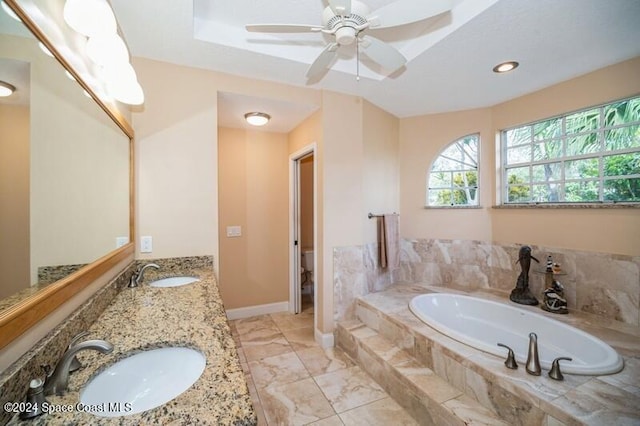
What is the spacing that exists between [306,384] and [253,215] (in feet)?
6.50

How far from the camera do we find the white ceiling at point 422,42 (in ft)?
5.05

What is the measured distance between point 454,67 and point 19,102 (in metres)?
2.51

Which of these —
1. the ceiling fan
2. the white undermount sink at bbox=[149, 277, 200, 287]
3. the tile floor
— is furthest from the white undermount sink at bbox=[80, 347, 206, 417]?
the ceiling fan

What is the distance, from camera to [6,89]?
657 mm

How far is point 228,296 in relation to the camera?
321cm

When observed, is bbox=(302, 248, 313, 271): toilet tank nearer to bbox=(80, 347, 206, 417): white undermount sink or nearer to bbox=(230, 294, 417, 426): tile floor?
bbox=(230, 294, 417, 426): tile floor

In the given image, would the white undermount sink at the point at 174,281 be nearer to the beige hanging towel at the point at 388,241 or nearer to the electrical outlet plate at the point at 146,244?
the electrical outlet plate at the point at 146,244

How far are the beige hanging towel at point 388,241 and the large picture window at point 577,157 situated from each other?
1272mm

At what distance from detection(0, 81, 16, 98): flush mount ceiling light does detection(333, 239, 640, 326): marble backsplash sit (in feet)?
7.44

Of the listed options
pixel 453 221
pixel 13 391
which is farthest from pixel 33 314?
pixel 453 221

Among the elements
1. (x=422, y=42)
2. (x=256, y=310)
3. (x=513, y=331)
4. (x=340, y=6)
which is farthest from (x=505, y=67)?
(x=256, y=310)

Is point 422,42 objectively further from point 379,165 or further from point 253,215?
point 253,215

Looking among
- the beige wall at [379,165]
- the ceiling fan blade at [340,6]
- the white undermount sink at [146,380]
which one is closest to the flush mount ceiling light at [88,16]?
the ceiling fan blade at [340,6]

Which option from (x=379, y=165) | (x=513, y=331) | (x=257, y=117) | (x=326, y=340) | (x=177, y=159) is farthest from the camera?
(x=379, y=165)
